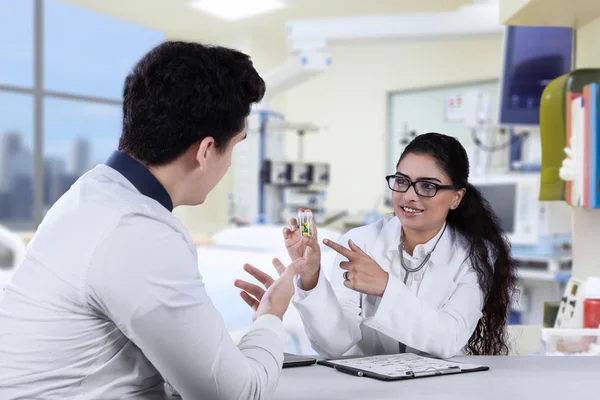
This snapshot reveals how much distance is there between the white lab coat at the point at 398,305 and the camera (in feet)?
4.28

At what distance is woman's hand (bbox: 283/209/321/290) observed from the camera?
4.29 feet

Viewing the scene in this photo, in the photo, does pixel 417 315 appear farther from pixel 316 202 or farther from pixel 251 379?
pixel 316 202

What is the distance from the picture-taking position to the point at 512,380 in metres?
1.07

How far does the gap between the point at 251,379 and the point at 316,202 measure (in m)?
4.38

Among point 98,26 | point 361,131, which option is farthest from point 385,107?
point 98,26

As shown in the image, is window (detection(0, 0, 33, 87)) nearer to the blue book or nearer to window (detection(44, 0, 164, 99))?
window (detection(44, 0, 164, 99))

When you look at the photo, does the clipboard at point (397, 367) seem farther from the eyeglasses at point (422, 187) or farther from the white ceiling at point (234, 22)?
the white ceiling at point (234, 22)

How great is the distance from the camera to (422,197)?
4.78 ft

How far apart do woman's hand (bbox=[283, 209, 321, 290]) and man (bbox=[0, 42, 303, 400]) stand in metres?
0.36

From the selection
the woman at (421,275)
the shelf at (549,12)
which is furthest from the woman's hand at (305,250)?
the shelf at (549,12)

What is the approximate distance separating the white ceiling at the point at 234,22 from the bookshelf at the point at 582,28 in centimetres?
365

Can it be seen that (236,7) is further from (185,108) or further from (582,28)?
(185,108)

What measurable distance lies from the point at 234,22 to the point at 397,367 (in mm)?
5564

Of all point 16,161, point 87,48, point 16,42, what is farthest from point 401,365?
point 87,48
